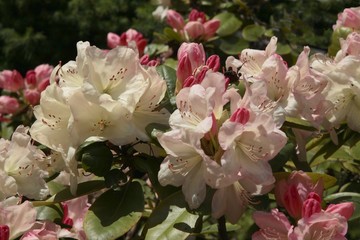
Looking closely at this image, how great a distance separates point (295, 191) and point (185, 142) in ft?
0.64

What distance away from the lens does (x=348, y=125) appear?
143 centimetres

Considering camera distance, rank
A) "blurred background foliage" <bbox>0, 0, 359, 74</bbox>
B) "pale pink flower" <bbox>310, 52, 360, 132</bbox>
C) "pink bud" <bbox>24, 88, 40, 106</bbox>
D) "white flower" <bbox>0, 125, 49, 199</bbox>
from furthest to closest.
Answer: "blurred background foliage" <bbox>0, 0, 359, 74</bbox>
"pink bud" <bbox>24, 88, 40, 106</bbox>
"pale pink flower" <bbox>310, 52, 360, 132</bbox>
"white flower" <bbox>0, 125, 49, 199</bbox>

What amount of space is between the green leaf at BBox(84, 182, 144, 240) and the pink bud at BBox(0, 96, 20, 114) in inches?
58.7

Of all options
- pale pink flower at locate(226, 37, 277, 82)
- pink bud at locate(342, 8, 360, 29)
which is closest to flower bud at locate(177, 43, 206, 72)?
pale pink flower at locate(226, 37, 277, 82)

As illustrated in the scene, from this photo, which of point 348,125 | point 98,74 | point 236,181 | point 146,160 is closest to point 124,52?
point 98,74

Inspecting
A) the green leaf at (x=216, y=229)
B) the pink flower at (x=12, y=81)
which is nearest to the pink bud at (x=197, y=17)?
the pink flower at (x=12, y=81)

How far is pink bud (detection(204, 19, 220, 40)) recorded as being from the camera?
2.42m

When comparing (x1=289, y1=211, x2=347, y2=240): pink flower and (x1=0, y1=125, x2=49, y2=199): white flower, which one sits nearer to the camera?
(x1=289, y1=211, x2=347, y2=240): pink flower

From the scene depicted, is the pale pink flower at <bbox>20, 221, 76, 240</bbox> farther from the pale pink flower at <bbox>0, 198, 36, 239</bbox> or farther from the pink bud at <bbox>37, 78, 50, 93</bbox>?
the pink bud at <bbox>37, 78, 50, 93</bbox>

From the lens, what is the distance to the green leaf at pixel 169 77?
130 cm

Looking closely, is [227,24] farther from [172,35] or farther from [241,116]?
[241,116]

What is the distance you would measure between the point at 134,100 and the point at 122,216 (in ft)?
0.66

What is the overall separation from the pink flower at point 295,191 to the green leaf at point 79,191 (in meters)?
0.35

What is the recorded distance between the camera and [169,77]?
4.39ft
